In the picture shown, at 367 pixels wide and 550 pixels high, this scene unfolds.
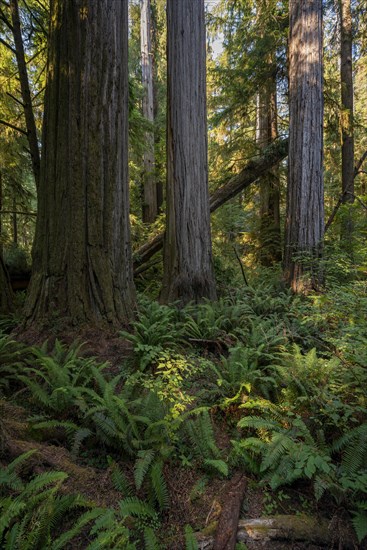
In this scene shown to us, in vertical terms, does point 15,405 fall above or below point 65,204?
below

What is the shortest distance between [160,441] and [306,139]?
6.30m

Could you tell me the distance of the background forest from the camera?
6.65 feet

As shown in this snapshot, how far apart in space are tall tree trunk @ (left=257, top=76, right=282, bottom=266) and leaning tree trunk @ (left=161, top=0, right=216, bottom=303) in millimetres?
4276

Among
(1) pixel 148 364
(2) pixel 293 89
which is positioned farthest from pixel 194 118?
(1) pixel 148 364

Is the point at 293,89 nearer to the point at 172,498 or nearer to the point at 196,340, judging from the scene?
the point at 196,340

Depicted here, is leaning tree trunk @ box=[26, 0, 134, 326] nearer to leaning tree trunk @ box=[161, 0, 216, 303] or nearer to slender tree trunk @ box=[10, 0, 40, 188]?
leaning tree trunk @ box=[161, 0, 216, 303]

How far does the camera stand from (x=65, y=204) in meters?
4.04

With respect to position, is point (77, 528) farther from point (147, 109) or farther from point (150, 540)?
point (147, 109)

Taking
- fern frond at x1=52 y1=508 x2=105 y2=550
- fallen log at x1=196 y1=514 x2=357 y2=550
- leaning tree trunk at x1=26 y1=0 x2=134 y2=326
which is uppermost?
leaning tree trunk at x1=26 y1=0 x2=134 y2=326

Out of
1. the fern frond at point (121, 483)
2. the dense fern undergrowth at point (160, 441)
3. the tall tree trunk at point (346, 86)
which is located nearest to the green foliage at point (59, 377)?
the dense fern undergrowth at point (160, 441)

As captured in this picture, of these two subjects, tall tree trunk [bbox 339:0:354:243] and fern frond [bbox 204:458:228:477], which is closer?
fern frond [bbox 204:458:228:477]

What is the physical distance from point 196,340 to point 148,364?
0.88 m

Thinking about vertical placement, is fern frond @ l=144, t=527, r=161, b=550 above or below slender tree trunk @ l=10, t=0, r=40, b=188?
below

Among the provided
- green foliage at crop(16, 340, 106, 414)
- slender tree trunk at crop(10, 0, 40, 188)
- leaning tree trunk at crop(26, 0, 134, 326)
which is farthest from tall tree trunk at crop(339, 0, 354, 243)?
green foliage at crop(16, 340, 106, 414)
